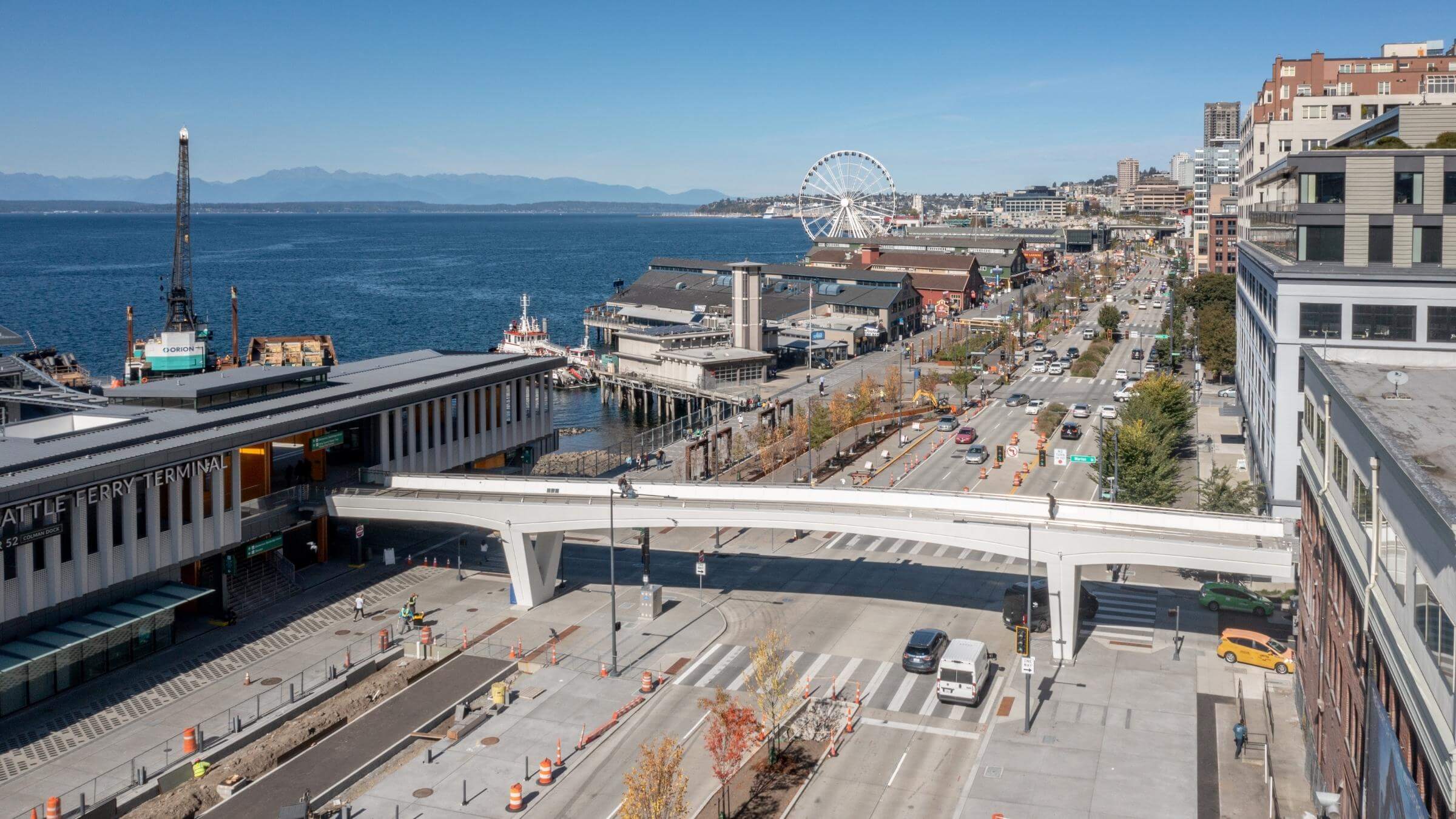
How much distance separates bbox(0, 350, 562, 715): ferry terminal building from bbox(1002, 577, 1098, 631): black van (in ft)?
87.7

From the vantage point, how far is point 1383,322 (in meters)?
44.4

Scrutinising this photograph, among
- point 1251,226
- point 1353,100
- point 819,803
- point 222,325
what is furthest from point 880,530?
point 222,325

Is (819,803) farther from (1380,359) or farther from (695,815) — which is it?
(1380,359)

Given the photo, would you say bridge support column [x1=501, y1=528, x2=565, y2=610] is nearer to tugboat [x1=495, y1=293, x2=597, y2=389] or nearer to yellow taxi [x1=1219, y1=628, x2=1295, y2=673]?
yellow taxi [x1=1219, y1=628, x2=1295, y2=673]

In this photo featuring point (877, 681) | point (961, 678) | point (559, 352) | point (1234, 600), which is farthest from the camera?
point (559, 352)

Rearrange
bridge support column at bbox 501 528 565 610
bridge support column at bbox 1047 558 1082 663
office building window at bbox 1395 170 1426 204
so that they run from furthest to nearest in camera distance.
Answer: bridge support column at bbox 501 528 565 610 → office building window at bbox 1395 170 1426 204 → bridge support column at bbox 1047 558 1082 663

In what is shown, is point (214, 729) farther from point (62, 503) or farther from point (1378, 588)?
point (1378, 588)

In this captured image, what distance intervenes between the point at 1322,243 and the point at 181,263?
101 meters

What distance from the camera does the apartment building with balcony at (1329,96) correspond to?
8119cm

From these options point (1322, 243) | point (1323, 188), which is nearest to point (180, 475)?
point (1322, 243)

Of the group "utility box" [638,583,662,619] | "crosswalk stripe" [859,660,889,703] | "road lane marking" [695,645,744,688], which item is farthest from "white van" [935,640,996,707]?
"utility box" [638,583,662,619]

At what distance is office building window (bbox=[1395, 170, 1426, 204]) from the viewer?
44094mm

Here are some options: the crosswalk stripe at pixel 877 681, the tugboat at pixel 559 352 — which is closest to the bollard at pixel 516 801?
the crosswalk stripe at pixel 877 681

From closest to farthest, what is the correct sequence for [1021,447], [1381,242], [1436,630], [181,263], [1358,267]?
1. [1436,630]
2. [1381,242]
3. [1358,267]
4. [1021,447]
5. [181,263]
